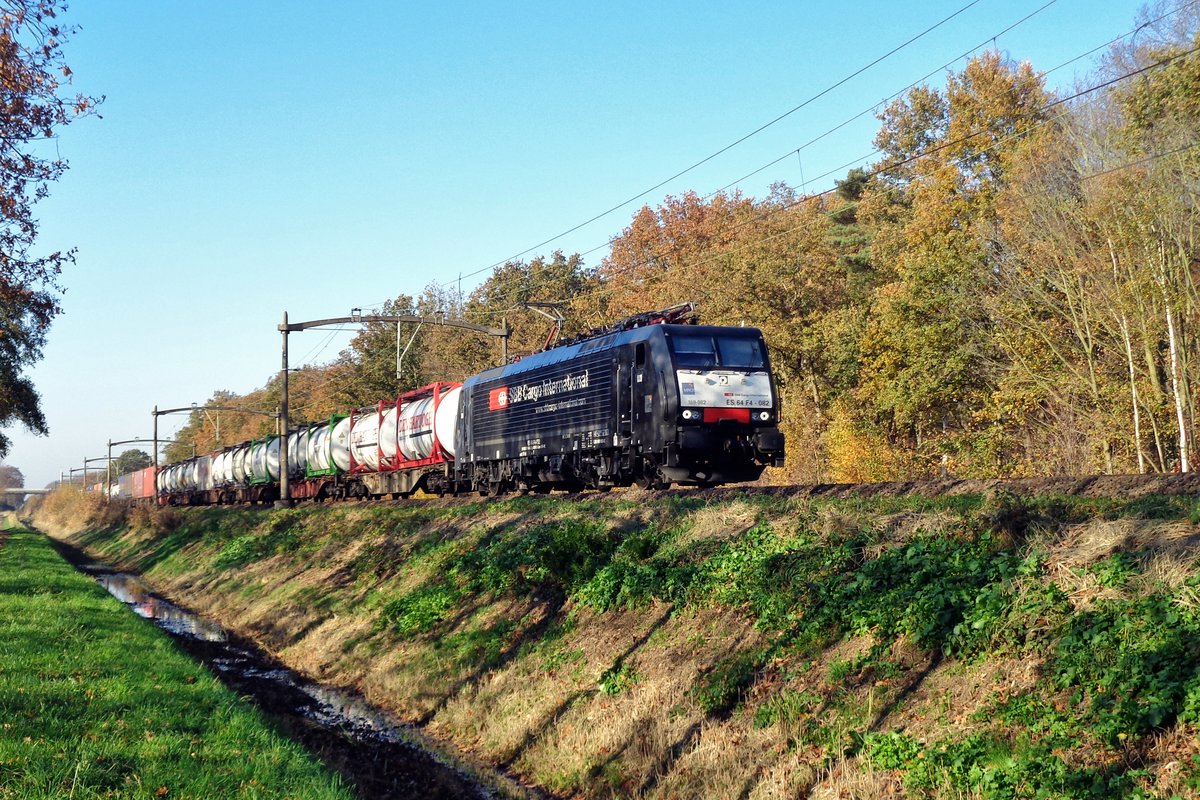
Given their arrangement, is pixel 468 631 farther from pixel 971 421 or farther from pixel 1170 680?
pixel 971 421

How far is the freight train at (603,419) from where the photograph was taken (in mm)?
22125

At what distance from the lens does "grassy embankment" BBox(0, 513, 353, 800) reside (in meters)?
8.36

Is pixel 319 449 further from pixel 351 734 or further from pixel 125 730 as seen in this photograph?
pixel 125 730

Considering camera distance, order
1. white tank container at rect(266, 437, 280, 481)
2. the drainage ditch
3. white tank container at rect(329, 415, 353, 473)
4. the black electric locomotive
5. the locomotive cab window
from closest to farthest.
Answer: the drainage ditch → the black electric locomotive → the locomotive cab window → white tank container at rect(329, 415, 353, 473) → white tank container at rect(266, 437, 280, 481)

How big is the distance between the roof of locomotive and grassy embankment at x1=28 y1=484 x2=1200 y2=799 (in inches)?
201

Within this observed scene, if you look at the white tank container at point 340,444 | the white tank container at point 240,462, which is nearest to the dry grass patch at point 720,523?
the white tank container at point 340,444

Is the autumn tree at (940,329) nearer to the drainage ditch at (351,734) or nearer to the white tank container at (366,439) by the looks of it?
the white tank container at (366,439)

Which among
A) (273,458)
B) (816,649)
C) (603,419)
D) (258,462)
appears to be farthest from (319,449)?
(816,649)

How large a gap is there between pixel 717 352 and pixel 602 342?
3491mm

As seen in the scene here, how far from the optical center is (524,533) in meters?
19.0

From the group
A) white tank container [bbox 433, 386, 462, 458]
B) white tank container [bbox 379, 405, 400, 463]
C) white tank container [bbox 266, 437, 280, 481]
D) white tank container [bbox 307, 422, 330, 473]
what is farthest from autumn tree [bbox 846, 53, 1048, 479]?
white tank container [bbox 266, 437, 280, 481]

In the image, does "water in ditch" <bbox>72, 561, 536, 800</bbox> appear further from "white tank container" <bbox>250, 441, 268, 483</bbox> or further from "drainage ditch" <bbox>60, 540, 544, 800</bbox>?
"white tank container" <bbox>250, 441, 268, 483</bbox>

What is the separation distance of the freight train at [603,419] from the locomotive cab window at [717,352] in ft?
0.09

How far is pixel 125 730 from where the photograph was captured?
10023mm
